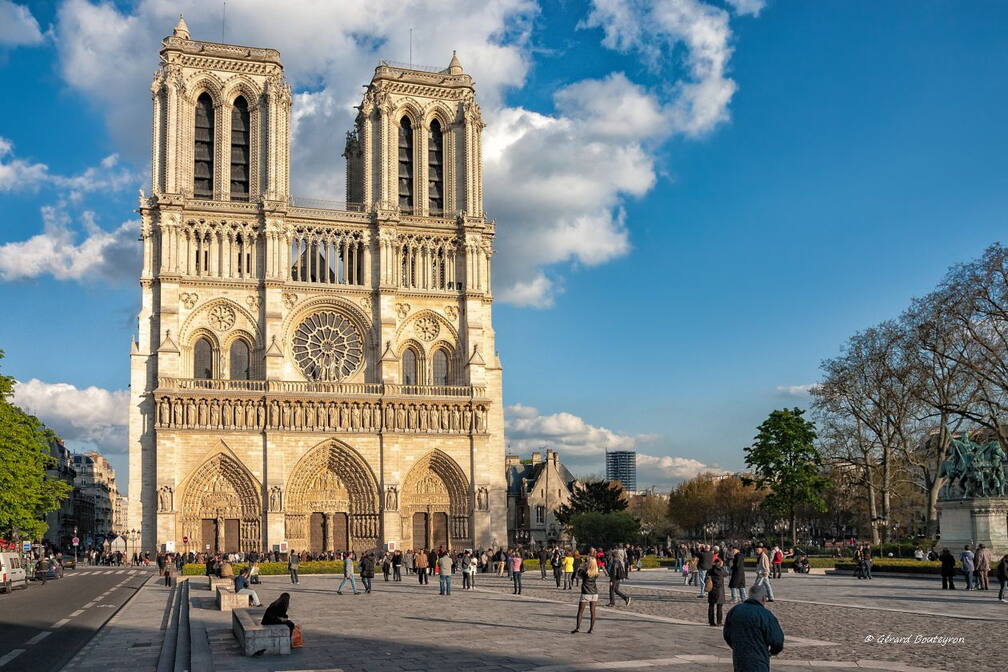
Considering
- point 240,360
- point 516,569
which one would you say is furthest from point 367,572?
point 240,360

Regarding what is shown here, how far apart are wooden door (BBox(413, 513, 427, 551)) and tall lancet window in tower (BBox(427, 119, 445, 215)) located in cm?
1824

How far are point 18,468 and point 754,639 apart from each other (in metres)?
40.5

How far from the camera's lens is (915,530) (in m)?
85.4

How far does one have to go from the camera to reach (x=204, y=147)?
191 feet

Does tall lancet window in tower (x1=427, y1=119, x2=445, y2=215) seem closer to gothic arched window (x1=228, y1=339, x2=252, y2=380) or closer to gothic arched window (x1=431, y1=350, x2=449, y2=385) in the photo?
gothic arched window (x1=431, y1=350, x2=449, y2=385)

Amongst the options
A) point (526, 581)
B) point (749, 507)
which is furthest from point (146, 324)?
point (749, 507)

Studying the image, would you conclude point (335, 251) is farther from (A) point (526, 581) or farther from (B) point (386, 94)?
(A) point (526, 581)

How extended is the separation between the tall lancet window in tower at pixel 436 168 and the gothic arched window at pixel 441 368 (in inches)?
350

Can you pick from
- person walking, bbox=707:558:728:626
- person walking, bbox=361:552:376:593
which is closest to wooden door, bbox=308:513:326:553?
person walking, bbox=361:552:376:593

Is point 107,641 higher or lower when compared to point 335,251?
lower

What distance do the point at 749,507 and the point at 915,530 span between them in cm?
1585

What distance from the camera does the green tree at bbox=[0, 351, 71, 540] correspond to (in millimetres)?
42156

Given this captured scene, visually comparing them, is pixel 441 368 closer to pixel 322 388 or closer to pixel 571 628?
pixel 322 388

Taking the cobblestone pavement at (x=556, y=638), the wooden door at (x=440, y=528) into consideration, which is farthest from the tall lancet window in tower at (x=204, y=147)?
the cobblestone pavement at (x=556, y=638)
